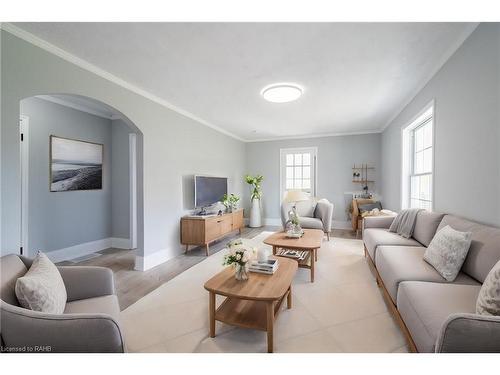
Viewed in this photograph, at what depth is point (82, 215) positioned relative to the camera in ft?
12.5

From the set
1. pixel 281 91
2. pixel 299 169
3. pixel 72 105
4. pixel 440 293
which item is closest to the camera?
pixel 440 293

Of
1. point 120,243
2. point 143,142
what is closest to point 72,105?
point 143,142

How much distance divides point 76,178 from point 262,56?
3553mm

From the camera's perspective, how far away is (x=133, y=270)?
313 centimetres

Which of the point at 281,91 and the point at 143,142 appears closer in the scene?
the point at 281,91

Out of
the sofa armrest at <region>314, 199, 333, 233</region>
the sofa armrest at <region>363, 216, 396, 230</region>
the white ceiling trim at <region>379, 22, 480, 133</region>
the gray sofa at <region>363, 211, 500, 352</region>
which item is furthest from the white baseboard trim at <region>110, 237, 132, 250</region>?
the white ceiling trim at <region>379, 22, 480, 133</region>

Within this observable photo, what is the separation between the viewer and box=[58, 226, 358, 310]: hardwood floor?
2490 millimetres

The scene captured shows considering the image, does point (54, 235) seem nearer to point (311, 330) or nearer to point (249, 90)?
point (249, 90)

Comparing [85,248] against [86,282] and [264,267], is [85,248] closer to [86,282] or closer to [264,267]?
[86,282]

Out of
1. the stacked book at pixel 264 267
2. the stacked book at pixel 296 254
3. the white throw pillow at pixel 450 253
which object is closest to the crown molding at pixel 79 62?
the stacked book at pixel 264 267

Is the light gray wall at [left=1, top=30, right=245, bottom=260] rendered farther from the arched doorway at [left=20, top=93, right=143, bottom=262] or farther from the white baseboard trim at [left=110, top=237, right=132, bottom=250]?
the white baseboard trim at [left=110, top=237, right=132, bottom=250]

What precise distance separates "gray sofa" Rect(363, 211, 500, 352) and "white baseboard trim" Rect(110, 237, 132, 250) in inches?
160

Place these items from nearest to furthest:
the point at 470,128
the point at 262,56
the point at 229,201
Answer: the point at 470,128, the point at 262,56, the point at 229,201

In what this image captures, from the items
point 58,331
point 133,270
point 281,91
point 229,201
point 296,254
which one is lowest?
point 133,270
